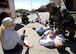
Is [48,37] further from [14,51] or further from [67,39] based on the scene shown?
[14,51]

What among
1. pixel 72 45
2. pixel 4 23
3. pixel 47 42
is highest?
pixel 4 23

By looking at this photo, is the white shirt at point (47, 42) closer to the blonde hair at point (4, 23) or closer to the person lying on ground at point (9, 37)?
the person lying on ground at point (9, 37)

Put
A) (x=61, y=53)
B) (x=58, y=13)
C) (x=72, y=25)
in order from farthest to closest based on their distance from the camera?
(x=72, y=25), (x=58, y=13), (x=61, y=53)

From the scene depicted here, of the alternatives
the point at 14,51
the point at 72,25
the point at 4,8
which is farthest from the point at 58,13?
the point at 4,8

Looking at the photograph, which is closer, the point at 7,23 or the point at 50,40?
the point at 7,23

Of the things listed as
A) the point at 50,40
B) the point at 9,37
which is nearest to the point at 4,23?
the point at 9,37

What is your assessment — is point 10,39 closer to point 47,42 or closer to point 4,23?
point 4,23

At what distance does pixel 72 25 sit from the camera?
7.20 meters

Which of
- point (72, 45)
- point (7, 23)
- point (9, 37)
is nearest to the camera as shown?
point (7, 23)

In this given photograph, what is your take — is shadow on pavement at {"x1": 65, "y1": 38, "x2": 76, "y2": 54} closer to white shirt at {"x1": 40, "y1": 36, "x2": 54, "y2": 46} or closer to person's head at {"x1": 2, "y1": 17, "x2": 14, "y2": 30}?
white shirt at {"x1": 40, "y1": 36, "x2": 54, "y2": 46}

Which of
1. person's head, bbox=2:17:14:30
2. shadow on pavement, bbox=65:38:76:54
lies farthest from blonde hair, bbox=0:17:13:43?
shadow on pavement, bbox=65:38:76:54

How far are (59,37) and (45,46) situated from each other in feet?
1.87

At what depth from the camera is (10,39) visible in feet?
16.1

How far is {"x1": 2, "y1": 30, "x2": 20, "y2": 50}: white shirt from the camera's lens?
487cm
